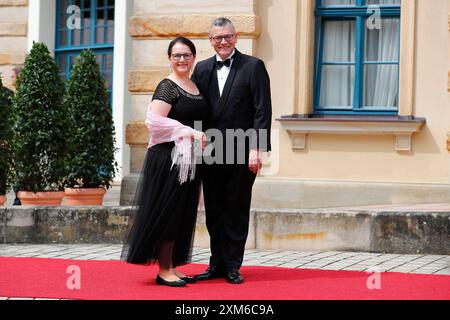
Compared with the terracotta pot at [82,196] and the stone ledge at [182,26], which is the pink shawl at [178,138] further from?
the terracotta pot at [82,196]

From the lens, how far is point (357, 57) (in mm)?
11367

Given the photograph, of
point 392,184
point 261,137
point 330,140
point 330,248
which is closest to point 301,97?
point 330,140

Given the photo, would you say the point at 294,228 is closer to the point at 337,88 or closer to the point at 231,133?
the point at 231,133

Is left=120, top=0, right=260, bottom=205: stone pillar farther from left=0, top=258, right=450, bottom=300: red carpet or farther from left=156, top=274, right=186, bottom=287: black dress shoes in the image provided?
left=156, top=274, right=186, bottom=287: black dress shoes

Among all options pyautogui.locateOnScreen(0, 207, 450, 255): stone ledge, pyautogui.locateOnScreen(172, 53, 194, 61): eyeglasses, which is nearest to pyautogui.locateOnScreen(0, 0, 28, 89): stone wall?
pyautogui.locateOnScreen(0, 207, 450, 255): stone ledge

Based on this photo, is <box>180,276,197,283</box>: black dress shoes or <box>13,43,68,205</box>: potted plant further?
<box>13,43,68,205</box>: potted plant

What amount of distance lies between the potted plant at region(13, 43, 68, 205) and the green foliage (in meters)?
0.94

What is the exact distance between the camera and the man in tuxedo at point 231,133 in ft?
24.0

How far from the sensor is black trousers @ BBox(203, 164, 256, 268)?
24.2ft

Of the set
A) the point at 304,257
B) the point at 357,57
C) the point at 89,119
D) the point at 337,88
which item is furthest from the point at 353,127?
the point at 89,119

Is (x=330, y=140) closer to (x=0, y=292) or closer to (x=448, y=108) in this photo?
(x=448, y=108)

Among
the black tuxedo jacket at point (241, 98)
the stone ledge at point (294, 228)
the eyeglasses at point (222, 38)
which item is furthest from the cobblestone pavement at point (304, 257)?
the eyeglasses at point (222, 38)

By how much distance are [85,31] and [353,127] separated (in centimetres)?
667

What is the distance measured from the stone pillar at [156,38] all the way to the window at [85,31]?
4.30 metres
